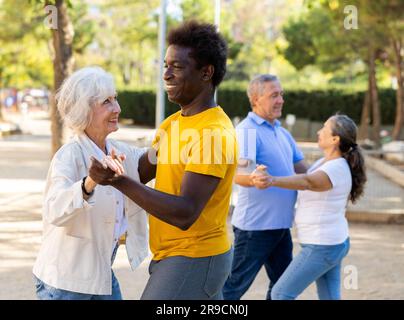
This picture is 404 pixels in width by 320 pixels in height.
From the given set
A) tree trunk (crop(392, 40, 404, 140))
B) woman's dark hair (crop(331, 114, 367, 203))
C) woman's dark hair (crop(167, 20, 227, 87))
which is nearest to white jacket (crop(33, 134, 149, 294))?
woman's dark hair (crop(167, 20, 227, 87))

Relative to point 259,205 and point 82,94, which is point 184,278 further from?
point 259,205

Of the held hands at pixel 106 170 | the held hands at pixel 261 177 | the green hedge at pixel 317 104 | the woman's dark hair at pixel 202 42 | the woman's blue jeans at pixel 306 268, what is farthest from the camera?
the green hedge at pixel 317 104

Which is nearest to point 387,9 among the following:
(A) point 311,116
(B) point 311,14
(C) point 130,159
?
(B) point 311,14

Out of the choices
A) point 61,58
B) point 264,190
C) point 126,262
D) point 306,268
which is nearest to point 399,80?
point 61,58

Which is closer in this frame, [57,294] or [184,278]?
[184,278]

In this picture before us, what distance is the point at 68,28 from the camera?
10.1 meters

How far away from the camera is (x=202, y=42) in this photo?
2.72 meters

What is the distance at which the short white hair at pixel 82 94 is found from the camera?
2859 mm

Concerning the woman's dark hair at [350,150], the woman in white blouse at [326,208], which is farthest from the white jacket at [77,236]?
the woman's dark hair at [350,150]

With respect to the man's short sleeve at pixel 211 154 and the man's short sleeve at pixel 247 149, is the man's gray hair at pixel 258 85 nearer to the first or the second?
the man's short sleeve at pixel 247 149

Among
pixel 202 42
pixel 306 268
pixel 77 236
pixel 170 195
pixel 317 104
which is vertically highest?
pixel 202 42

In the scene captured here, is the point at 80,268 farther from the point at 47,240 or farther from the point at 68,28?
the point at 68,28

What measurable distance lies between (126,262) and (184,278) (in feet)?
13.9

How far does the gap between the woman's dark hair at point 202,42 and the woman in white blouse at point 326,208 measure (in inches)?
59.4
